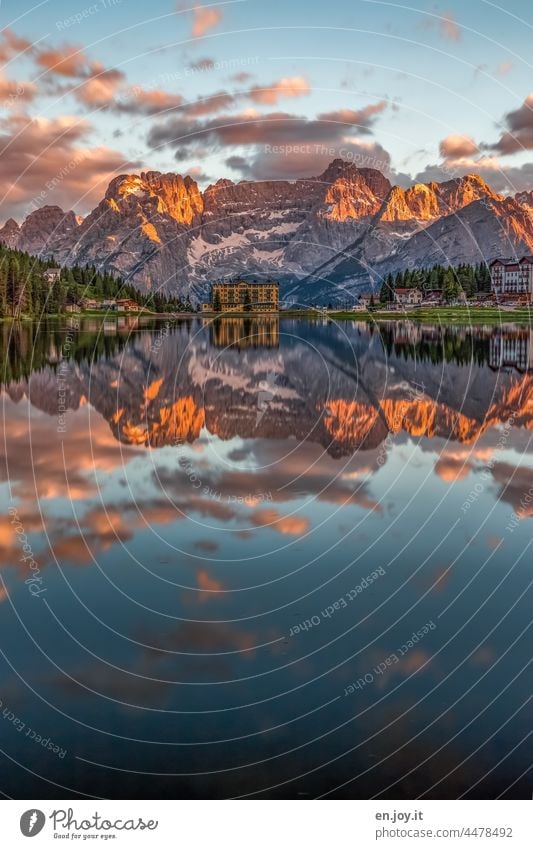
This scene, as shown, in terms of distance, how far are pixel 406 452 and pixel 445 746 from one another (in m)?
20.3

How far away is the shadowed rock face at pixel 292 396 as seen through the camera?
3653cm

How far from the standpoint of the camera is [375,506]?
944 inches

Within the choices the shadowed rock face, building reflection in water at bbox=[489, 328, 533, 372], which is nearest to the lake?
the shadowed rock face

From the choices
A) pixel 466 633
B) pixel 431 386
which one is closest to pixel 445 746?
pixel 466 633

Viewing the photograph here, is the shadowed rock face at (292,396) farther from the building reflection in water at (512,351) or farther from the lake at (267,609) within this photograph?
the building reflection in water at (512,351)

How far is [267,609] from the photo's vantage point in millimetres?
16250

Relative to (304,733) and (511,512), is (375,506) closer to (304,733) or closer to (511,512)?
(511,512)

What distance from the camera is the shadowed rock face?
36.5m

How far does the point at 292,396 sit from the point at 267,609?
32.2 metres
